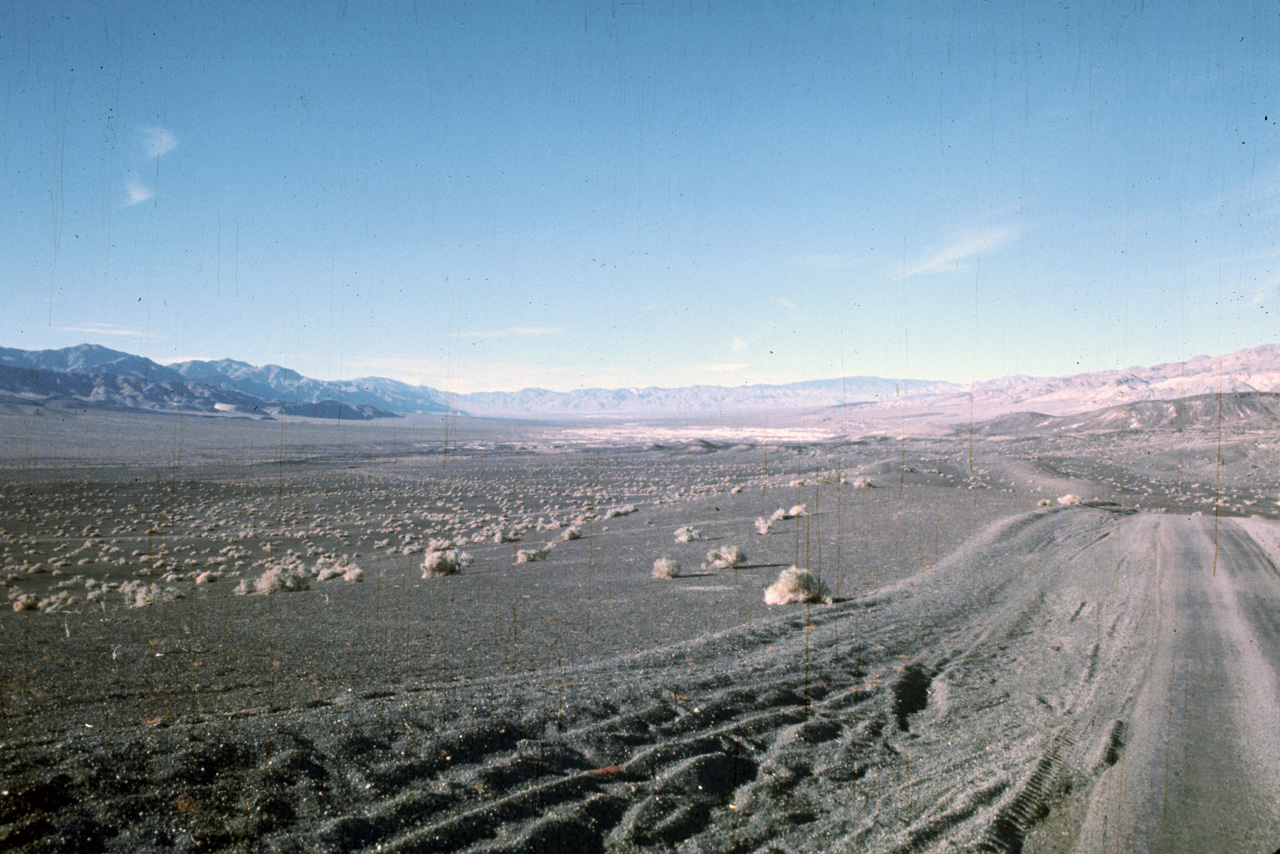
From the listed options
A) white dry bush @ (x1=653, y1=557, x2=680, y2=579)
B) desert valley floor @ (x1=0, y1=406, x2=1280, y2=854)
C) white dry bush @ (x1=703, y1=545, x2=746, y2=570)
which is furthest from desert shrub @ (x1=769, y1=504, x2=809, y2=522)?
white dry bush @ (x1=653, y1=557, x2=680, y2=579)

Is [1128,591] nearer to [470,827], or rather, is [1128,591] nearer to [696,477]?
[470,827]

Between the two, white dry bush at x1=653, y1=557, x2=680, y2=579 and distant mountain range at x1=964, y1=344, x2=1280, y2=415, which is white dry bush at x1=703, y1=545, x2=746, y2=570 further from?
distant mountain range at x1=964, y1=344, x2=1280, y2=415

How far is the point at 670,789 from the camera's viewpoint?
4.17m

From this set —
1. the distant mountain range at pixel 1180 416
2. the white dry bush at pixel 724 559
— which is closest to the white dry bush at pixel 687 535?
the white dry bush at pixel 724 559

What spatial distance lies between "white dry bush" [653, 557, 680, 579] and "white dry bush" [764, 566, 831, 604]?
8.99 feet

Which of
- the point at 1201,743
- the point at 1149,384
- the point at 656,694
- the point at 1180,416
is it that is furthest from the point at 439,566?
the point at 1149,384

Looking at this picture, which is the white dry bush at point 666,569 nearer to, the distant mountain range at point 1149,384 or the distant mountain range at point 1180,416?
the distant mountain range at point 1180,416

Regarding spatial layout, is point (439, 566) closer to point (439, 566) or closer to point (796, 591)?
point (439, 566)

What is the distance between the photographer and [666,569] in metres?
12.9

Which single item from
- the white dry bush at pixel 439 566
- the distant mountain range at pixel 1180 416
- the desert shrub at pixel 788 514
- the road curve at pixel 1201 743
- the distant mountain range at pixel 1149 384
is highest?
the distant mountain range at pixel 1149 384

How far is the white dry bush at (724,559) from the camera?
45.1ft

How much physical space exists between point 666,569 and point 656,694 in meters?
7.16

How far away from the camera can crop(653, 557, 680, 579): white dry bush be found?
12.9 m

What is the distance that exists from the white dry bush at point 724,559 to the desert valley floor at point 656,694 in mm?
99
